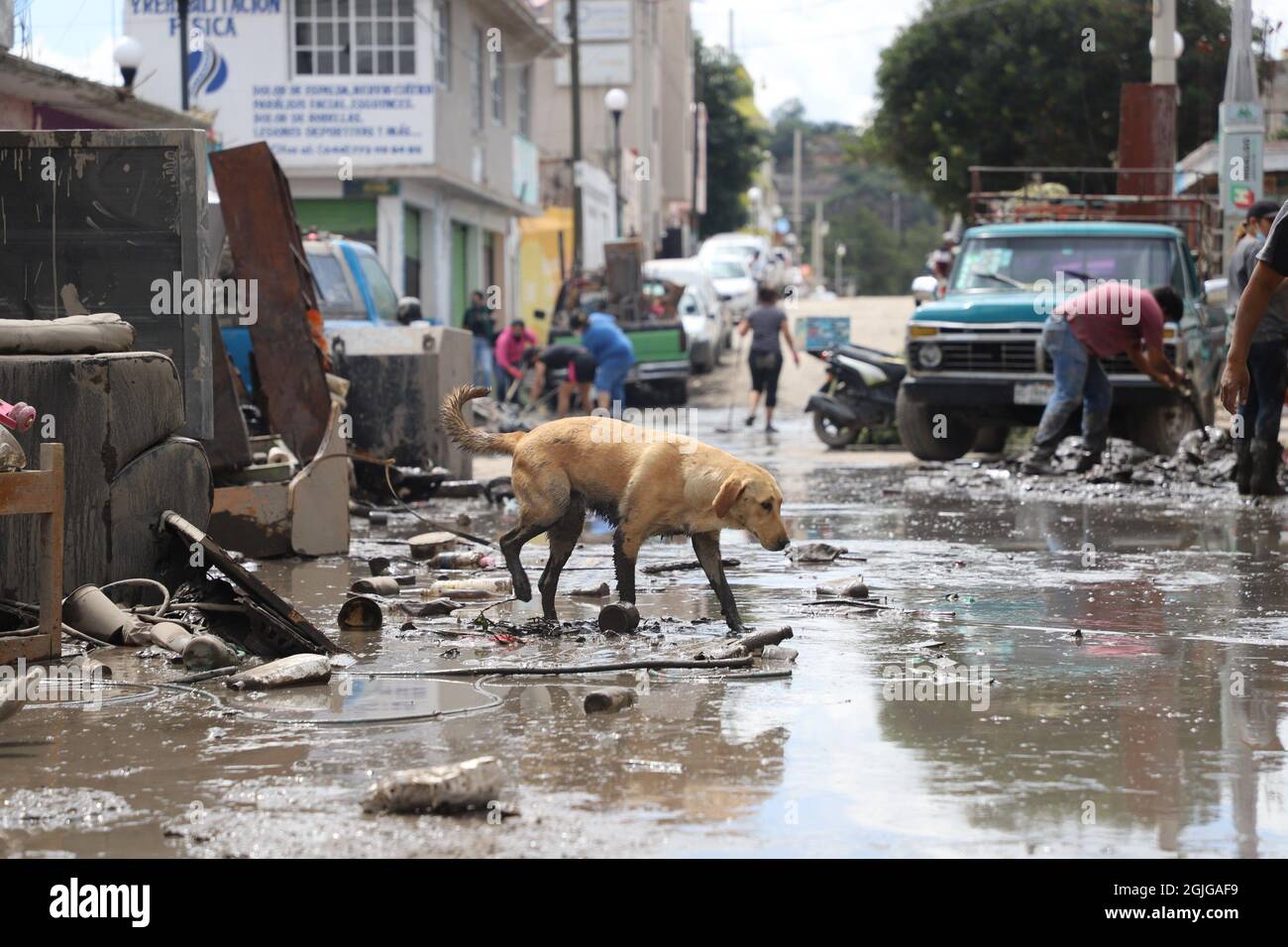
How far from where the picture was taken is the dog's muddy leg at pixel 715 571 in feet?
23.8

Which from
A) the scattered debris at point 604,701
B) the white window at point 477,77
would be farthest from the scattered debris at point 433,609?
the white window at point 477,77

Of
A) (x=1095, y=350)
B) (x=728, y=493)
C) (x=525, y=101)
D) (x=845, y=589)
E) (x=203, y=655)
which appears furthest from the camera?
(x=525, y=101)

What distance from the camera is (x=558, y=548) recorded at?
7.77m

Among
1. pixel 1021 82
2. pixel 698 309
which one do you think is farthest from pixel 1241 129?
pixel 1021 82

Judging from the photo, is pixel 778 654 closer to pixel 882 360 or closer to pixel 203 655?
pixel 203 655

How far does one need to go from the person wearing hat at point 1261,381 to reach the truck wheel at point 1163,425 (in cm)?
207

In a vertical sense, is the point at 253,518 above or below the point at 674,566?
above

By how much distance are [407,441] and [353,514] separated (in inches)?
62.5

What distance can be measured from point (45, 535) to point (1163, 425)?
11.8 m

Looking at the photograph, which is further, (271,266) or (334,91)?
(334,91)

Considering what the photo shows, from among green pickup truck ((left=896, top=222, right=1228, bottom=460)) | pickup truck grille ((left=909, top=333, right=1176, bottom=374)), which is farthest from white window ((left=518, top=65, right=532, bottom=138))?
pickup truck grille ((left=909, top=333, right=1176, bottom=374))

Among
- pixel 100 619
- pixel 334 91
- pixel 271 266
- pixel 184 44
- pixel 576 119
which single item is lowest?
pixel 100 619
